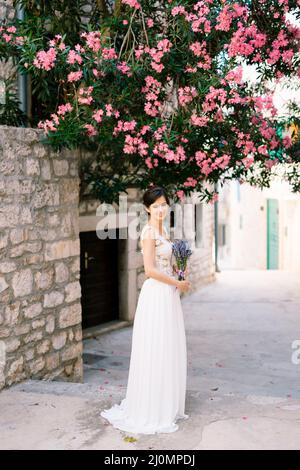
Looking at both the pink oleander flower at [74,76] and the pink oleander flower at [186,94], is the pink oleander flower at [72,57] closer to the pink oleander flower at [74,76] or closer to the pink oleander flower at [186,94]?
the pink oleander flower at [74,76]

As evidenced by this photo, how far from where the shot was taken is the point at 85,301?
906cm

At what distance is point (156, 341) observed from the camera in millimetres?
4027

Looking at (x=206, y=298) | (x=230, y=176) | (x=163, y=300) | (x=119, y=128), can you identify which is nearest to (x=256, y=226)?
(x=206, y=298)

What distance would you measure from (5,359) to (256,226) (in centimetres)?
1969

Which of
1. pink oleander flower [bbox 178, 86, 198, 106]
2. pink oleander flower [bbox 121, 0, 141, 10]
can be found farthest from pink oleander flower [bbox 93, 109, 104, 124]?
pink oleander flower [bbox 121, 0, 141, 10]

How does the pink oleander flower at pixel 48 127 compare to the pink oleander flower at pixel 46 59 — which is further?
the pink oleander flower at pixel 46 59

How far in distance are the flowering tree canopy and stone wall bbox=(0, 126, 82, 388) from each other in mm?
350

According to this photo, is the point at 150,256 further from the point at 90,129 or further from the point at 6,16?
the point at 6,16

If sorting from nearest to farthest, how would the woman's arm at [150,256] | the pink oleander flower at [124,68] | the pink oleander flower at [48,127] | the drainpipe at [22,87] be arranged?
1. the woman's arm at [150,256]
2. the pink oleander flower at [48,127]
3. the pink oleander flower at [124,68]
4. the drainpipe at [22,87]

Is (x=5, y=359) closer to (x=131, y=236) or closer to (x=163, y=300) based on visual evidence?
(x=163, y=300)

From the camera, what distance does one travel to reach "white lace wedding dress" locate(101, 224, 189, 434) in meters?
3.99

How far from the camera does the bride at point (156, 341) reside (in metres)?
3.97

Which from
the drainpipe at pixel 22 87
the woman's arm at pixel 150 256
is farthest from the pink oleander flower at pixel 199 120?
the woman's arm at pixel 150 256

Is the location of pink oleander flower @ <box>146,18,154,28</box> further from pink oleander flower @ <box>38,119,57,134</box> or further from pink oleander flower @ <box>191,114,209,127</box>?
pink oleander flower @ <box>38,119,57,134</box>
